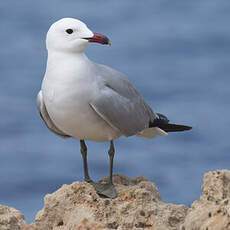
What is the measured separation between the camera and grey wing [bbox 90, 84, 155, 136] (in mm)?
8031

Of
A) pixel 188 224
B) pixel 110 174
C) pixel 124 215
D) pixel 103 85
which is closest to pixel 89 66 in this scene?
pixel 103 85

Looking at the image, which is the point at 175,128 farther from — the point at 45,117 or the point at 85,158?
the point at 45,117

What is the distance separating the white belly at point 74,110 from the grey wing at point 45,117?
0.60 ft

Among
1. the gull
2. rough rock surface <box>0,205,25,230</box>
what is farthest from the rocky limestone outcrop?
the gull

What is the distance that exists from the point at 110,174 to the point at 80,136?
39 centimetres

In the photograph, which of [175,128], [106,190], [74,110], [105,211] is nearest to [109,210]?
[105,211]

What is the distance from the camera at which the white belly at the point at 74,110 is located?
7.88 meters

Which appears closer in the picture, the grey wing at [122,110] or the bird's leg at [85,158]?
the grey wing at [122,110]

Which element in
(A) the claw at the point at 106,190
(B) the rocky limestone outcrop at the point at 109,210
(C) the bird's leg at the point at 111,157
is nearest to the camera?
(B) the rocky limestone outcrop at the point at 109,210

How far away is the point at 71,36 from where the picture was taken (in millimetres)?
7988

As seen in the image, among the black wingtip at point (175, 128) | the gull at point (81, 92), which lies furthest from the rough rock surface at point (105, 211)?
the black wingtip at point (175, 128)

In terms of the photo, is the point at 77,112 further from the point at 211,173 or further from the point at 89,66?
the point at 211,173

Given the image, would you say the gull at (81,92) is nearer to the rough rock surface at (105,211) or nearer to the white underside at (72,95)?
the white underside at (72,95)

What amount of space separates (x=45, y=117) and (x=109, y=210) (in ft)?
4.96
